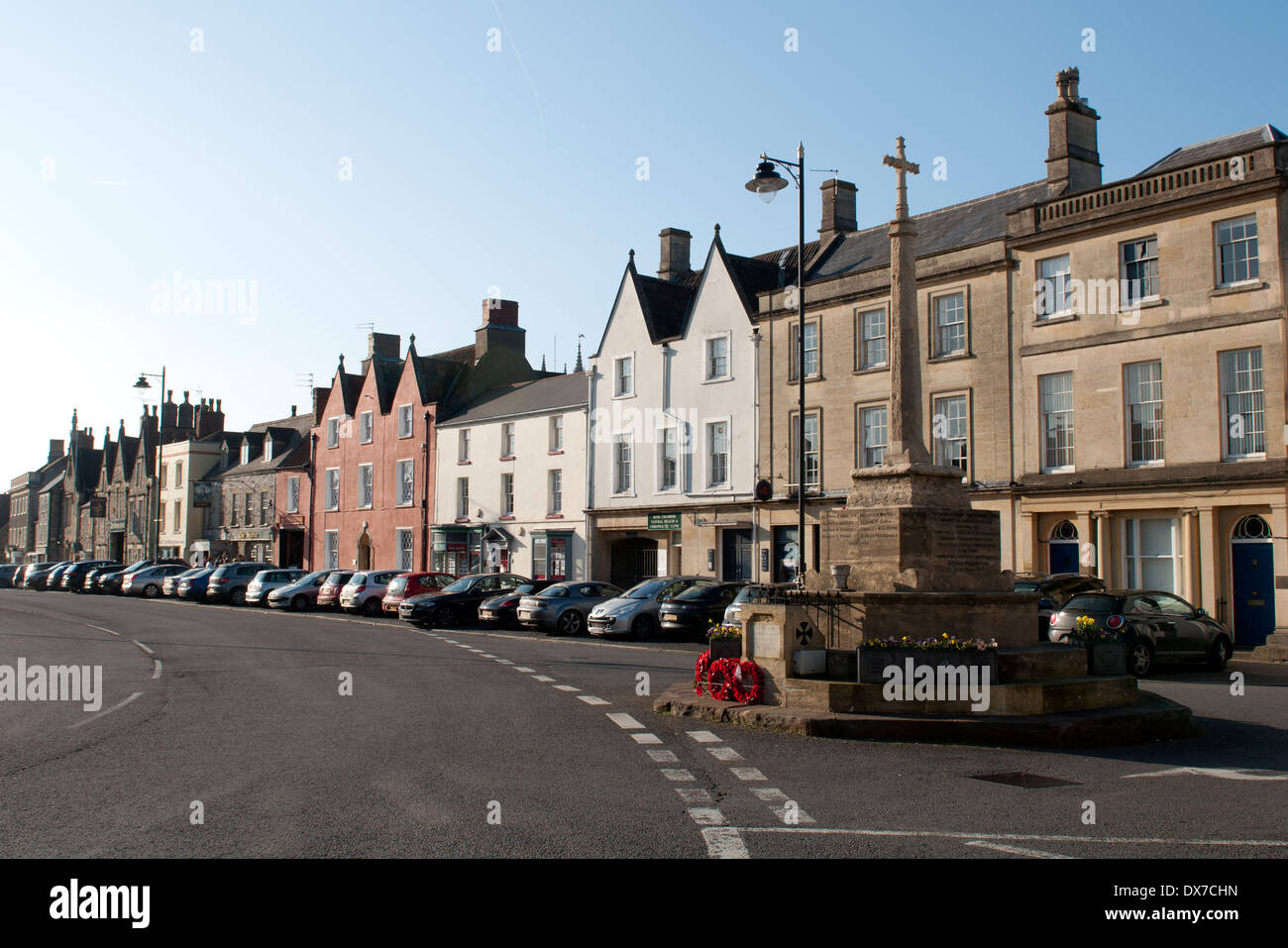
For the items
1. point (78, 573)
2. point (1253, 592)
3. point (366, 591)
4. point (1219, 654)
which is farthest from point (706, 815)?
point (78, 573)

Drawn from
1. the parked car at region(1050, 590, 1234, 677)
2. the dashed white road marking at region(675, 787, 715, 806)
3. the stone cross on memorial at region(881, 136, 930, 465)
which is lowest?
the dashed white road marking at region(675, 787, 715, 806)

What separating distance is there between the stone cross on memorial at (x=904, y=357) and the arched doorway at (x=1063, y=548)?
15587 millimetres

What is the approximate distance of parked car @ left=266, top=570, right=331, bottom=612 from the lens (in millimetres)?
40906

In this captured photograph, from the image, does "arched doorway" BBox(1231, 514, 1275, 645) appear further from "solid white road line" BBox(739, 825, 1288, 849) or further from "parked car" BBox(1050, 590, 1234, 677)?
"solid white road line" BBox(739, 825, 1288, 849)

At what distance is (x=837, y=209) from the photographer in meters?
39.2

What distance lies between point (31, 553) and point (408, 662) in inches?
4035

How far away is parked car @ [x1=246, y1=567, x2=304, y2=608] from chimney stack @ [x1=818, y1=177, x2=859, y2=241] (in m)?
23.9

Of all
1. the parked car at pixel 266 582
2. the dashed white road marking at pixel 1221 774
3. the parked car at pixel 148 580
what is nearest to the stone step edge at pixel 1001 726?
the dashed white road marking at pixel 1221 774

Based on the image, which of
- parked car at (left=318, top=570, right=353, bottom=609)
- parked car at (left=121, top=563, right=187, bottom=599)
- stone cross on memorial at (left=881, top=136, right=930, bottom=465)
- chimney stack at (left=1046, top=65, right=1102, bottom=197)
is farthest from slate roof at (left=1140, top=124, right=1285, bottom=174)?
parked car at (left=121, top=563, right=187, bottom=599)

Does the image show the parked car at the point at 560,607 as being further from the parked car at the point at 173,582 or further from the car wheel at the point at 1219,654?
the parked car at the point at 173,582

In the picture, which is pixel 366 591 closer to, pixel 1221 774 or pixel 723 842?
pixel 1221 774

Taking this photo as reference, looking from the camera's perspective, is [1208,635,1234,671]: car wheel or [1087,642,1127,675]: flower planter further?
[1208,635,1234,671]: car wheel

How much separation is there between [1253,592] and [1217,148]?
1161 cm
